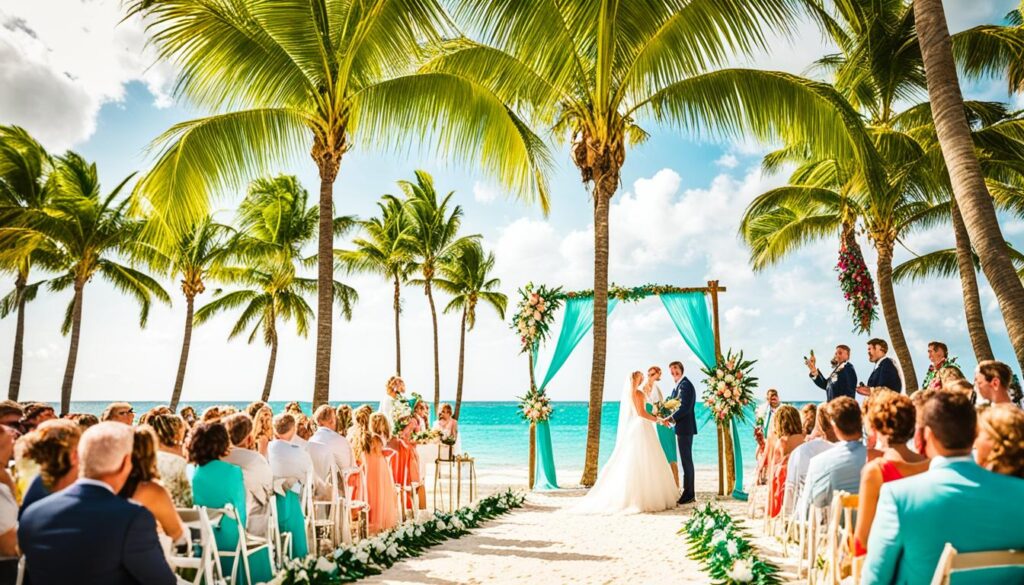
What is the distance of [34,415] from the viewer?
19.6ft

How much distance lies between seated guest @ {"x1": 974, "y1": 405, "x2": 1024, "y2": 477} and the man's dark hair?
70 millimetres

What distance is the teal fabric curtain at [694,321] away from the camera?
11906 millimetres

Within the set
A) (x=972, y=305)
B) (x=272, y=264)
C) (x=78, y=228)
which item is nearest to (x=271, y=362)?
(x=272, y=264)

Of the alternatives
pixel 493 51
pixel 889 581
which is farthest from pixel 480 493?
pixel 889 581

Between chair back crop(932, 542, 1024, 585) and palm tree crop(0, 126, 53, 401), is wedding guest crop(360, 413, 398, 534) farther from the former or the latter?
palm tree crop(0, 126, 53, 401)

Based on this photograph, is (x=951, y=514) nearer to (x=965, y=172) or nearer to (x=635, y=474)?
(x=965, y=172)

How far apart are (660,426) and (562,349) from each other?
8.69ft

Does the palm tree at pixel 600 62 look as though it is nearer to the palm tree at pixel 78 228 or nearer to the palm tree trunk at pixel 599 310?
the palm tree trunk at pixel 599 310

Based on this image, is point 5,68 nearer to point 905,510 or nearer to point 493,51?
point 493,51

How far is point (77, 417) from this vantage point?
632 cm

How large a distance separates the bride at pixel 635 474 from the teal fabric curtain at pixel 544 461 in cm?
290

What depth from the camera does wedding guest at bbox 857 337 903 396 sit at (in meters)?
8.41

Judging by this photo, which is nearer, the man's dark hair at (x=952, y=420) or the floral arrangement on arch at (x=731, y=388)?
the man's dark hair at (x=952, y=420)

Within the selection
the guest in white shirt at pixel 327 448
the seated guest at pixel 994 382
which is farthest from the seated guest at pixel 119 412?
the seated guest at pixel 994 382
